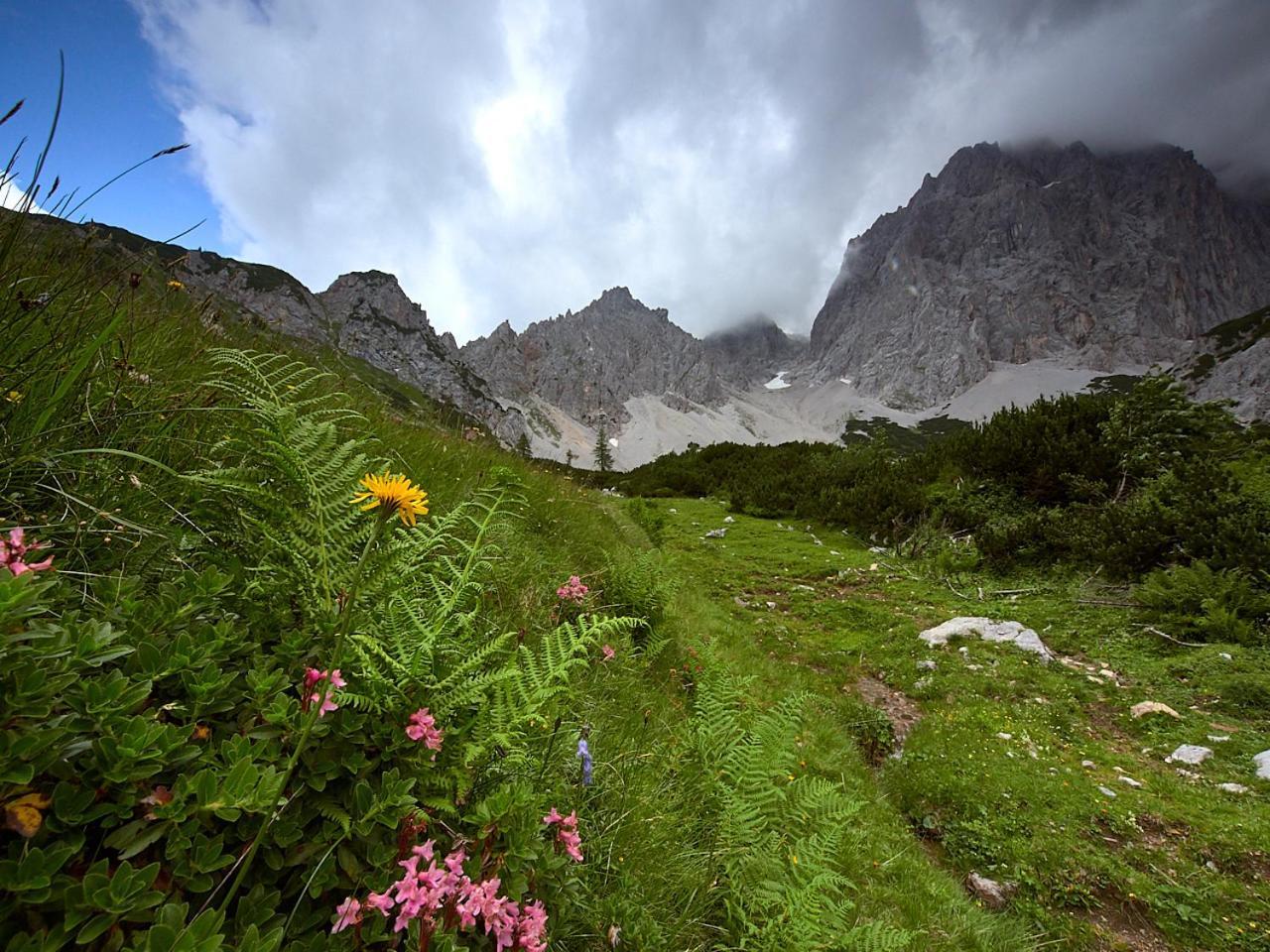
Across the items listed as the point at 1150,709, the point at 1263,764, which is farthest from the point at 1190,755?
the point at 1150,709

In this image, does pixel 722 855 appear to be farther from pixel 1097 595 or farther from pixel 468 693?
pixel 1097 595

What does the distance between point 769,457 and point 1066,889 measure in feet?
78.6

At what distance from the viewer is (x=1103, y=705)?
6328 mm

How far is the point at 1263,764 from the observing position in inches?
195

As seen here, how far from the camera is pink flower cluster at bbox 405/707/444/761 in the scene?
1145mm

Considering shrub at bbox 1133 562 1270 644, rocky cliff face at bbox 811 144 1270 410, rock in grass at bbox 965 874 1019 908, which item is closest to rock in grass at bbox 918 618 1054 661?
shrub at bbox 1133 562 1270 644

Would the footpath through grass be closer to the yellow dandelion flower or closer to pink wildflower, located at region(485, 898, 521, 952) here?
pink wildflower, located at region(485, 898, 521, 952)

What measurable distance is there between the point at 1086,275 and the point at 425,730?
25054cm

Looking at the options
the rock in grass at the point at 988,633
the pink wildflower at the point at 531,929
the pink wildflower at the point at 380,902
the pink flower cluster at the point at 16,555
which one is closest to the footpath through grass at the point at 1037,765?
the rock in grass at the point at 988,633

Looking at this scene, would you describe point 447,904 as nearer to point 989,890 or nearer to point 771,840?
point 771,840

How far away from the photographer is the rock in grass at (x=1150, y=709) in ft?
19.5

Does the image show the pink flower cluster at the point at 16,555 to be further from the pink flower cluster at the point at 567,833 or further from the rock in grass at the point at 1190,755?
the rock in grass at the point at 1190,755

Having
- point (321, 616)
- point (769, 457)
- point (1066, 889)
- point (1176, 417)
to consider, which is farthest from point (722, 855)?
point (769, 457)

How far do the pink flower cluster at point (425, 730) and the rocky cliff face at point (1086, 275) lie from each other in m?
212
